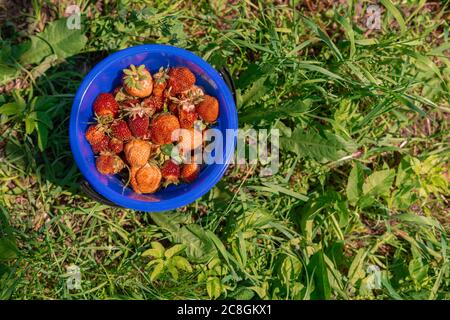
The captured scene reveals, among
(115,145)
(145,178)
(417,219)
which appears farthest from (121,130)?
(417,219)

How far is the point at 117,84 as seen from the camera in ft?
4.82

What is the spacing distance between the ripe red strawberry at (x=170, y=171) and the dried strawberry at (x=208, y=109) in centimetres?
16

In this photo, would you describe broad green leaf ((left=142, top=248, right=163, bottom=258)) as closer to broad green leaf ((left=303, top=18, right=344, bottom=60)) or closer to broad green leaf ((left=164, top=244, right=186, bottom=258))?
broad green leaf ((left=164, top=244, right=186, bottom=258))

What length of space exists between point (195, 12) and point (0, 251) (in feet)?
3.01

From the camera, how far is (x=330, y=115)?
162cm

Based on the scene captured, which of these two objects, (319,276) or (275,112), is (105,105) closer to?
(275,112)

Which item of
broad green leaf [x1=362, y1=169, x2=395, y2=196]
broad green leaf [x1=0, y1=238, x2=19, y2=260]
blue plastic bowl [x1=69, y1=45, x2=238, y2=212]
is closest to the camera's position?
blue plastic bowl [x1=69, y1=45, x2=238, y2=212]

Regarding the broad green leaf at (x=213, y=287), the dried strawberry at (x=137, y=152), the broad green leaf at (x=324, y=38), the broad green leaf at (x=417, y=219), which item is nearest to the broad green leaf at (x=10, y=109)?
the dried strawberry at (x=137, y=152)

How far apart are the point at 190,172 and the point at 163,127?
5.7 inches

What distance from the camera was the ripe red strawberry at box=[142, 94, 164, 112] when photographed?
1434mm

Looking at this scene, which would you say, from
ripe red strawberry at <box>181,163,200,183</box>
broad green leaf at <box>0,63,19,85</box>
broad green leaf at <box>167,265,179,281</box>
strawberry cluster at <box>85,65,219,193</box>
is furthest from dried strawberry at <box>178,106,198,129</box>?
broad green leaf at <box>0,63,19,85</box>

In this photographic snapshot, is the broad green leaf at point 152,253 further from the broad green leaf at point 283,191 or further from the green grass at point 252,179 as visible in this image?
the broad green leaf at point 283,191

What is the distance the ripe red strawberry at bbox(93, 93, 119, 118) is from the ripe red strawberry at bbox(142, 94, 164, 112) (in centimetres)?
9
